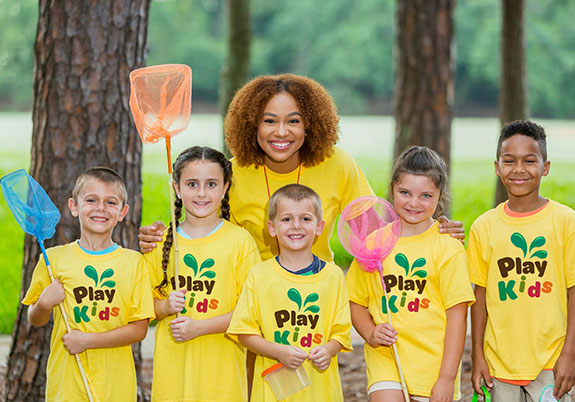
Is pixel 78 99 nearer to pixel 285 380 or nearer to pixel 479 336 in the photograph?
pixel 285 380

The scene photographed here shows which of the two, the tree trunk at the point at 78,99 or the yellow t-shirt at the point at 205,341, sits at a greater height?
the tree trunk at the point at 78,99

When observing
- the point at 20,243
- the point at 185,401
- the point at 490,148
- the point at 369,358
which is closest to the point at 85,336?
the point at 185,401

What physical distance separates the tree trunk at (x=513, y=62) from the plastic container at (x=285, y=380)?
693cm

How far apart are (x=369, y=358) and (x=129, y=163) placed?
5.97ft

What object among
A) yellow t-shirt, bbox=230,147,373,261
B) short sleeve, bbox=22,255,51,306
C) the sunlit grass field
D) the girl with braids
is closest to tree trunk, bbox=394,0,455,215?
the sunlit grass field

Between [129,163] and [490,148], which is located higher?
[490,148]

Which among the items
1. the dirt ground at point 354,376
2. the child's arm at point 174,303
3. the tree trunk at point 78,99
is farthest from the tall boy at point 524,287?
the tree trunk at point 78,99

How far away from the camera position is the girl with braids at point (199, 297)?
320cm

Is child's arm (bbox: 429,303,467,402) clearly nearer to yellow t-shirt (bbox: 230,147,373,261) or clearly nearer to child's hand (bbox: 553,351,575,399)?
child's hand (bbox: 553,351,575,399)

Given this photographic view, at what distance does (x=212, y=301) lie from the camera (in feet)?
10.6

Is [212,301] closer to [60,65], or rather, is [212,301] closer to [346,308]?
[346,308]

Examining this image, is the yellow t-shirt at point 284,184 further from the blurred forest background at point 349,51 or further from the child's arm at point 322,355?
the blurred forest background at point 349,51

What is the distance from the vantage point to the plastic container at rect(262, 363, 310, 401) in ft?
10.1

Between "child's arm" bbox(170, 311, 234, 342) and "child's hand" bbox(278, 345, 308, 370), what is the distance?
0.30 meters
